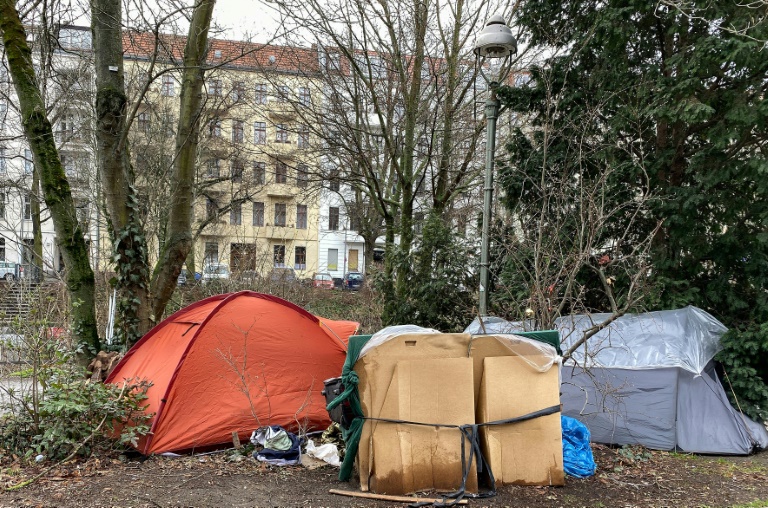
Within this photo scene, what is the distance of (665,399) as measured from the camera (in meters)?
6.53

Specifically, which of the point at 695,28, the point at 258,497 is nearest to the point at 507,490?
the point at 258,497

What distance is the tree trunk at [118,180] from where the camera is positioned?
24.7ft

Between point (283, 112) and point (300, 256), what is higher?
point (283, 112)

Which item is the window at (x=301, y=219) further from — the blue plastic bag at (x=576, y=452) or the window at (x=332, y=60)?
the blue plastic bag at (x=576, y=452)

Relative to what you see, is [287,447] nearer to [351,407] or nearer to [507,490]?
[351,407]

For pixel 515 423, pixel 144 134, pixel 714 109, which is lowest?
pixel 515 423

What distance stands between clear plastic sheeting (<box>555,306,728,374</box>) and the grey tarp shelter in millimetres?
11

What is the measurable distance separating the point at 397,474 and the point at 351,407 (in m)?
0.64

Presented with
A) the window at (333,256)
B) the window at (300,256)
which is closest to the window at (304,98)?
the window at (300,256)

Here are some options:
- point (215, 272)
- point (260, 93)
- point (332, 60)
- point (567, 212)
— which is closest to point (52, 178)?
point (332, 60)

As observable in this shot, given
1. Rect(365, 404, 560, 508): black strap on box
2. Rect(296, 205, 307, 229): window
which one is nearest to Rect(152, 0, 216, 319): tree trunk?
Rect(365, 404, 560, 508): black strap on box

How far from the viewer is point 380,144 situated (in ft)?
47.7

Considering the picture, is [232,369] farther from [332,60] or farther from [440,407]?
[332,60]

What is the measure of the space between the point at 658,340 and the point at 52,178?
800 cm
